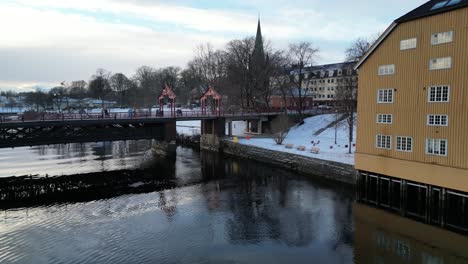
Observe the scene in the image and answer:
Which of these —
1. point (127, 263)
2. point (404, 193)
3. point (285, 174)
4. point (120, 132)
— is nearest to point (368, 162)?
point (404, 193)


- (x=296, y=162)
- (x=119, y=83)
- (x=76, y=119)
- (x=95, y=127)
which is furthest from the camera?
(x=119, y=83)

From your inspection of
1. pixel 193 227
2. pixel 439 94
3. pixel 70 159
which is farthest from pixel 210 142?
pixel 439 94

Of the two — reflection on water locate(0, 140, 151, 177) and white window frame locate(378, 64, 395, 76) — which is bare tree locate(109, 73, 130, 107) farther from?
white window frame locate(378, 64, 395, 76)

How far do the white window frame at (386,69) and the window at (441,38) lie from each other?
3022 millimetres

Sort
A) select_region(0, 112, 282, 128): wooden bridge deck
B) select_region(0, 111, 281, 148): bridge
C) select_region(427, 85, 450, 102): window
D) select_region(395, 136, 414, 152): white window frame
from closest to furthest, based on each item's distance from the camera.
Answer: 1. select_region(427, 85, 450, 102): window
2. select_region(395, 136, 414, 152): white window frame
3. select_region(0, 112, 282, 128): wooden bridge deck
4. select_region(0, 111, 281, 148): bridge

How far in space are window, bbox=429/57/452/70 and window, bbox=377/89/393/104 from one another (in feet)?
10.4

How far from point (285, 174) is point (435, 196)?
1605cm

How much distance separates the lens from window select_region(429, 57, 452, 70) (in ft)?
67.9

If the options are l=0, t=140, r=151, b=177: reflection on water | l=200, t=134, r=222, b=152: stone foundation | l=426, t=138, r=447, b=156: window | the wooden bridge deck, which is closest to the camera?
l=426, t=138, r=447, b=156: window

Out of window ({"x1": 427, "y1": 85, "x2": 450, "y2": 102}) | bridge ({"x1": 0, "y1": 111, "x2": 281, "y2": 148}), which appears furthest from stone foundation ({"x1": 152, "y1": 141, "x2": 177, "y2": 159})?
window ({"x1": 427, "y1": 85, "x2": 450, "y2": 102})

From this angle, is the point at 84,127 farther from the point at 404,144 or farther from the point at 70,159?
the point at 404,144

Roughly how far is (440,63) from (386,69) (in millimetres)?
3739

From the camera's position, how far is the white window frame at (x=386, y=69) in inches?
943

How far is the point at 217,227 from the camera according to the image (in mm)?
21062
